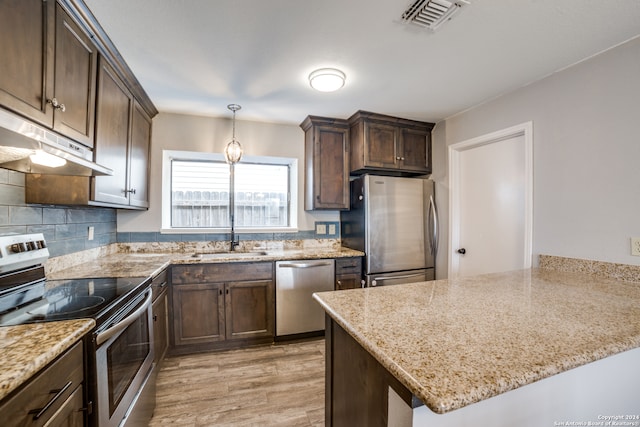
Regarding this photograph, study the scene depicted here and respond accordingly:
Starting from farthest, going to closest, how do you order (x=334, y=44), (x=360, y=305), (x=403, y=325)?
(x=334, y=44) < (x=360, y=305) < (x=403, y=325)

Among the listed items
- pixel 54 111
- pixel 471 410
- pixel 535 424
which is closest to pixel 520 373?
pixel 471 410

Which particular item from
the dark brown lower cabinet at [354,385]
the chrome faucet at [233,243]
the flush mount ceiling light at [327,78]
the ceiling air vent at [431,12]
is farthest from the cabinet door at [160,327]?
the ceiling air vent at [431,12]

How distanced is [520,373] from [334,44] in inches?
73.5

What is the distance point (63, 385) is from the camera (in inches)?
35.1

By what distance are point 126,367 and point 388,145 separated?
2875 millimetres

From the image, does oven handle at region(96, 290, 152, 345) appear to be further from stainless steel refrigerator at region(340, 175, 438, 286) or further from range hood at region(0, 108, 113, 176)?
stainless steel refrigerator at region(340, 175, 438, 286)

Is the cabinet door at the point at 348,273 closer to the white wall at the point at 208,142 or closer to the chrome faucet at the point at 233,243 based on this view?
the white wall at the point at 208,142

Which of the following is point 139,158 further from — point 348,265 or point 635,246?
point 635,246

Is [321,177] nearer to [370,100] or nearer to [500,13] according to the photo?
[370,100]

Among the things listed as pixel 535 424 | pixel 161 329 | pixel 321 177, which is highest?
pixel 321 177

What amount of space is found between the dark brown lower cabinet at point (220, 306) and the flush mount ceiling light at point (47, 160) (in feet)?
4.22

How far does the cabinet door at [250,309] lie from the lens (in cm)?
258

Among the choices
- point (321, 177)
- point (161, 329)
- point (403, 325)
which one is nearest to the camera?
point (403, 325)

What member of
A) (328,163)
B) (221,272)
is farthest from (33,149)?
(328,163)
